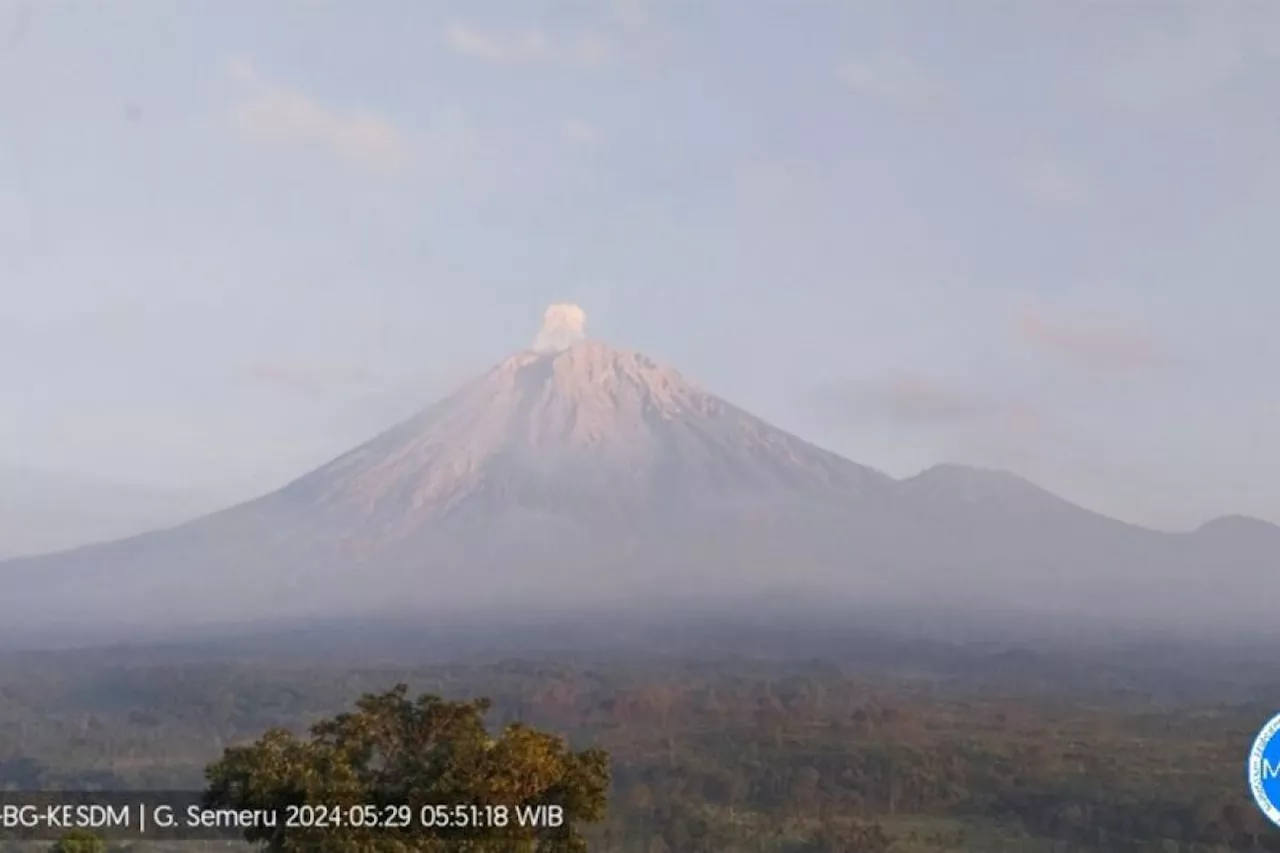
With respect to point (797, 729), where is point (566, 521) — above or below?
above

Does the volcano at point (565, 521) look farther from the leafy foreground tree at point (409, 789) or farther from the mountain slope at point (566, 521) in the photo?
the leafy foreground tree at point (409, 789)

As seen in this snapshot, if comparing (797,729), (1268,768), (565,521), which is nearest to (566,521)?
(565,521)

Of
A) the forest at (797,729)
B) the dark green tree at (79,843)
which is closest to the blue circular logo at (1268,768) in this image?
the forest at (797,729)

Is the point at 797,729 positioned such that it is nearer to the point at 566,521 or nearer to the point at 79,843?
the point at 79,843

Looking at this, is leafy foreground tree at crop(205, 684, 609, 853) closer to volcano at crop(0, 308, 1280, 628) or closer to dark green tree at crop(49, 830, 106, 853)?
dark green tree at crop(49, 830, 106, 853)

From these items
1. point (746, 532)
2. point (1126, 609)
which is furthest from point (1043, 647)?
point (1126, 609)

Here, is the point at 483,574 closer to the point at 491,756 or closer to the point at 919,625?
the point at 919,625
